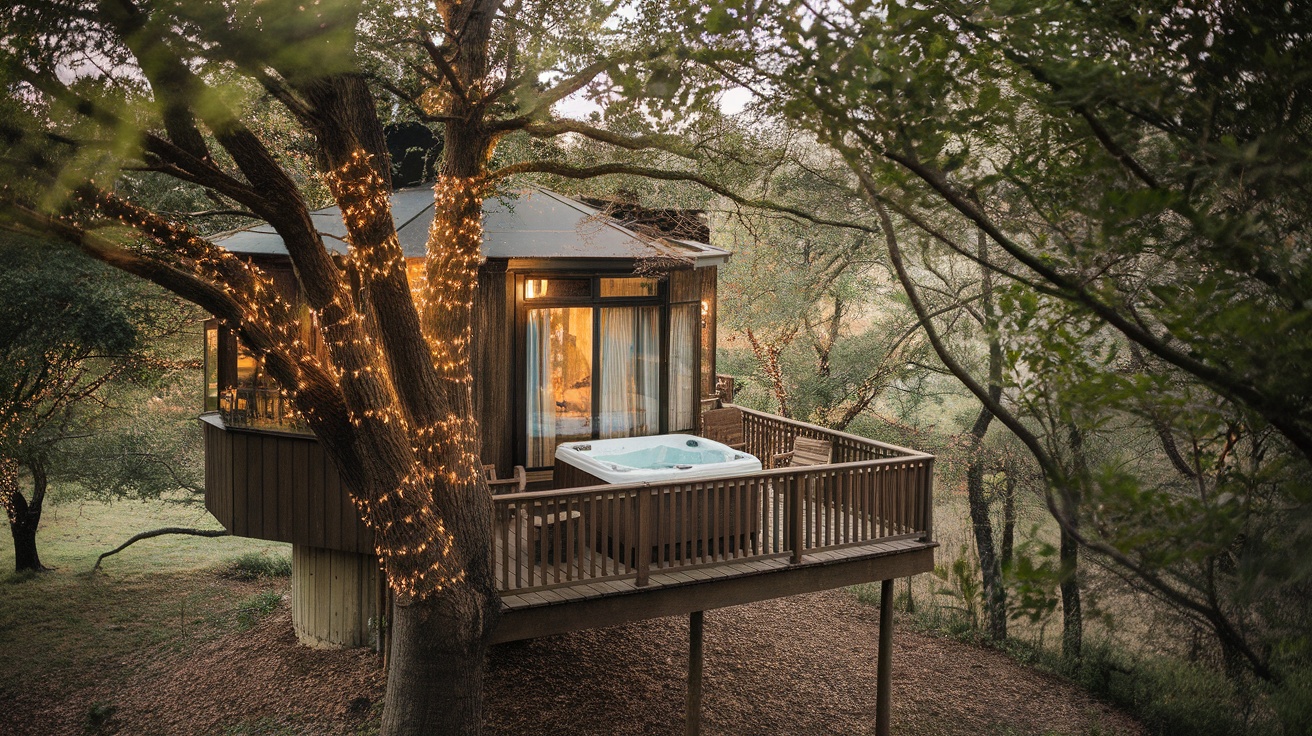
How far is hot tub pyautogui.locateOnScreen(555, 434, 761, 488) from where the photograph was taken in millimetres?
8258

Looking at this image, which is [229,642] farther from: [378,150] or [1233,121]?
[1233,121]

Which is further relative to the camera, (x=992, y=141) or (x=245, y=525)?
(x=245, y=525)

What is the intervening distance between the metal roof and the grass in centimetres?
535

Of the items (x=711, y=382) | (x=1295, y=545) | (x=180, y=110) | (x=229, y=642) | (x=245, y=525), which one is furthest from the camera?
(x=711, y=382)

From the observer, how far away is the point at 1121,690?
11.6 meters

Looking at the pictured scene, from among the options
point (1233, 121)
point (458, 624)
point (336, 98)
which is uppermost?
point (336, 98)

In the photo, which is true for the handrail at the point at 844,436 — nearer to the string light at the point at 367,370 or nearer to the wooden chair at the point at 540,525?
the wooden chair at the point at 540,525

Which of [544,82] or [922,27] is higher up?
[544,82]

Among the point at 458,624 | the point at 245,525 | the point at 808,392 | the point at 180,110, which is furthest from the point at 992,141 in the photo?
the point at 808,392

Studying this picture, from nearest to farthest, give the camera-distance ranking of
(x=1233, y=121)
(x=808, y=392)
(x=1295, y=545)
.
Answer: (x=1295, y=545) → (x=1233, y=121) → (x=808, y=392)

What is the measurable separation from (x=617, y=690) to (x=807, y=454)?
302 cm

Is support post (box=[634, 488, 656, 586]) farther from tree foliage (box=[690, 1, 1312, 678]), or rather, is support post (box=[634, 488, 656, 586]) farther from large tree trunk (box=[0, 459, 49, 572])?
large tree trunk (box=[0, 459, 49, 572])

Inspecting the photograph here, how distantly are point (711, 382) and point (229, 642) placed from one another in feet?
21.3

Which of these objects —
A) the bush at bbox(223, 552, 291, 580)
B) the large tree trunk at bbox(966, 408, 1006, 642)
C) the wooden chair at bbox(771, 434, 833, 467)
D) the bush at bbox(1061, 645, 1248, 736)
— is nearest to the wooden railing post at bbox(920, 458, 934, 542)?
the wooden chair at bbox(771, 434, 833, 467)
